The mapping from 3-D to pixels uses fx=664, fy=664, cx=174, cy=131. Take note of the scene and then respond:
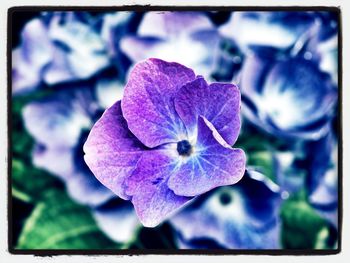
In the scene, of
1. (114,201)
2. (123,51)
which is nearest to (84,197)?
(114,201)

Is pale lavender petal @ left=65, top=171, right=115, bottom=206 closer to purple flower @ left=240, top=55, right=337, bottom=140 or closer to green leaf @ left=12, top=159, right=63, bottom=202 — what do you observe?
green leaf @ left=12, top=159, right=63, bottom=202

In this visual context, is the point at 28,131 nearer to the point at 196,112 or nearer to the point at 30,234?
the point at 30,234

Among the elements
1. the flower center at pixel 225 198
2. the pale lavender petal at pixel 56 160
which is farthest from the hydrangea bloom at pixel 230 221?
the pale lavender petal at pixel 56 160

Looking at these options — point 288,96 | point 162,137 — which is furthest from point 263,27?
point 162,137

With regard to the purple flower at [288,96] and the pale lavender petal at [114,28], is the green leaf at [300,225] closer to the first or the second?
the purple flower at [288,96]

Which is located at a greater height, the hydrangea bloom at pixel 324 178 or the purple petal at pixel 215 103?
the purple petal at pixel 215 103

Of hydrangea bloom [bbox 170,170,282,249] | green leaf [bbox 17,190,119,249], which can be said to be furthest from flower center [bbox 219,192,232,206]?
green leaf [bbox 17,190,119,249]
